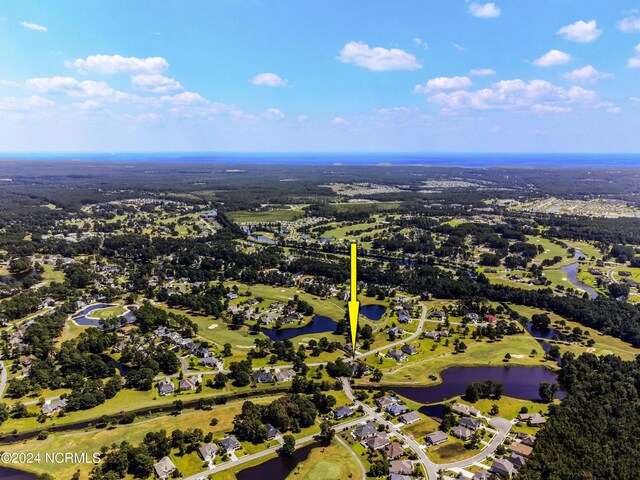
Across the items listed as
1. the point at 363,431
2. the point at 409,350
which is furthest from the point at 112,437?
the point at 409,350

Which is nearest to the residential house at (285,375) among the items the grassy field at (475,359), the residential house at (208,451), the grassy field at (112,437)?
the grassy field at (112,437)

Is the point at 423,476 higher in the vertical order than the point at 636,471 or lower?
lower

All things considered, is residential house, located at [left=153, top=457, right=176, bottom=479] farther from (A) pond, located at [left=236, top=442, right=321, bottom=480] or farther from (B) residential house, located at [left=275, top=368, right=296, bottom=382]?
(B) residential house, located at [left=275, top=368, right=296, bottom=382]

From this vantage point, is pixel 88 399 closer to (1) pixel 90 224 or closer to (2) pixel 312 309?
(2) pixel 312 309

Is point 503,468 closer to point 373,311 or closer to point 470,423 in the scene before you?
point 470,423

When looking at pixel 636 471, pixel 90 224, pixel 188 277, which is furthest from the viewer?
pixel 90 224

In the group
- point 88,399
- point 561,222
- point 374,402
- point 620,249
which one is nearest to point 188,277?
point 88,399

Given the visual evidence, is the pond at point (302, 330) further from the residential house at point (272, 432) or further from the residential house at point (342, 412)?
the residential house at point (272, 432)

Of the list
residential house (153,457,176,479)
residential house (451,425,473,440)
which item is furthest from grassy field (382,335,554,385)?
residential house (153,457,176,479)
